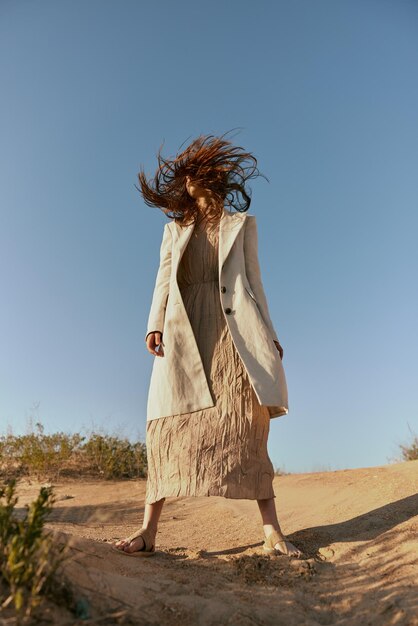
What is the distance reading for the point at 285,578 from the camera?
288cm

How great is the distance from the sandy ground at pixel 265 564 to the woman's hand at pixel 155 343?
4.06 ft

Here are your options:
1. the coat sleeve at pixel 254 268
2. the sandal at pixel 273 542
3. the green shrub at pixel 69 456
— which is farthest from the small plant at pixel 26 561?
the green shrub at pixel 69 456

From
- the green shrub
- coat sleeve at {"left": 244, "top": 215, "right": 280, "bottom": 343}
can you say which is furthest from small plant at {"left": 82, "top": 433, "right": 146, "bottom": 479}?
coat sleeve at {"left": 244, "top": 215, "right": 280, "bottom": 343}

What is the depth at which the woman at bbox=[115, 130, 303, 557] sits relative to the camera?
137 inches

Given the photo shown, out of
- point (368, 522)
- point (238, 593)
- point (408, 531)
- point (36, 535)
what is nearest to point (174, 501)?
point (368, 522)

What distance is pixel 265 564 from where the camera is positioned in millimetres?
3076

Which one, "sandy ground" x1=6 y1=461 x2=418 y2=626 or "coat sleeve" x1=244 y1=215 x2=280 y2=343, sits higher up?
"coat sleeve" x1=244 y1=215 x2=280 y2=343

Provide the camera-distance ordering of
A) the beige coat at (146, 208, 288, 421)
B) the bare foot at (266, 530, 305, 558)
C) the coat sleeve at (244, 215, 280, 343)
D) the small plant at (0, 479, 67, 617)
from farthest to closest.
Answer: the coat sleeve at (244, 215, 280, 343)
the beige coat at (146, 208, 288, 421)
the bare foot at (266, 530, 305, 558)
the small plant at (0, 479, 67, 617)

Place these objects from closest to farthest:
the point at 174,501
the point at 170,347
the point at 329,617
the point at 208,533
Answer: the point at 329,617, the point at 170,347, the point at 208,533, the point at 174,501

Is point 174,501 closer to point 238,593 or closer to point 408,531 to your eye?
point 408,531

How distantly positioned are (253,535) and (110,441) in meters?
4.97

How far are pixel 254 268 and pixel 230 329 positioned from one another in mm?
548

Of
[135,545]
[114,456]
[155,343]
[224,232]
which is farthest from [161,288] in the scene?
[114,456]

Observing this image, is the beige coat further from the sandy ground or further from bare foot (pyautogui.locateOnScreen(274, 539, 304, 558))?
the sandy ground
